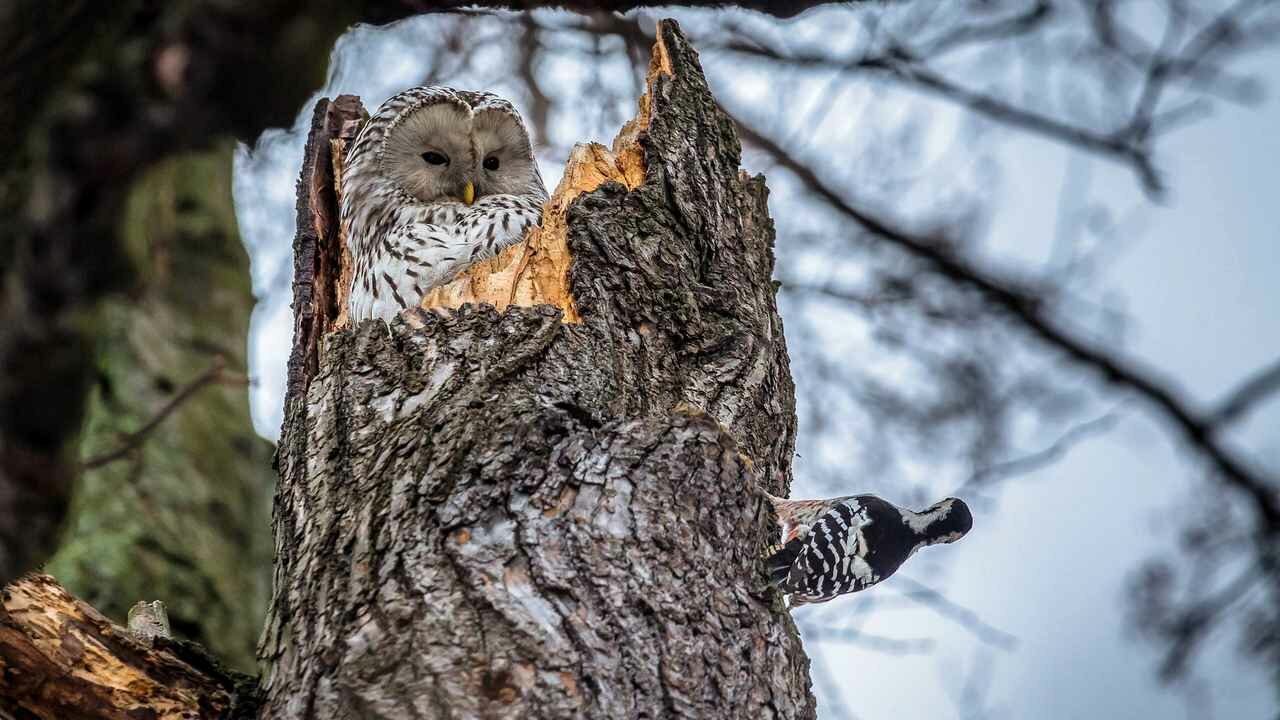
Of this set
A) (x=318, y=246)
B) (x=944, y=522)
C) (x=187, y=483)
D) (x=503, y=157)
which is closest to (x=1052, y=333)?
(x=944, y=522)

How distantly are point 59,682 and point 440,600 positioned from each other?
2.39 ft

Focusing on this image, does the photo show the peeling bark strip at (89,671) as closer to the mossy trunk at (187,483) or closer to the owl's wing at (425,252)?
the owl's wing at (425,252)

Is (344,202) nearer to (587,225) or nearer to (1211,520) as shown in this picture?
(587,225)

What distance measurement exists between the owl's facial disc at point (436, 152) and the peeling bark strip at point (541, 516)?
1.25m

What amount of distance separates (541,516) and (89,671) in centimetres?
85

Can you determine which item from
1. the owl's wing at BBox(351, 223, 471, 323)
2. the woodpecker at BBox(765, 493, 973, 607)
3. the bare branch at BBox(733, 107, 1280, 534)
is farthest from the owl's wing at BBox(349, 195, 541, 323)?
the bare branch at BBox(733, 107, 1280, 534)

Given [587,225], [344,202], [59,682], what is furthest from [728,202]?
[59,682]

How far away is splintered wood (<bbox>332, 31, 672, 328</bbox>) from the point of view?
2459 mm

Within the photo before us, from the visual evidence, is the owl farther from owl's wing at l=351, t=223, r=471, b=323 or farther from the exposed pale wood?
the exposed pale wood

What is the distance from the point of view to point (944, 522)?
10.8ft

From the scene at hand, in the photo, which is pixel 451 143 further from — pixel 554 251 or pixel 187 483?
pixel 187 483

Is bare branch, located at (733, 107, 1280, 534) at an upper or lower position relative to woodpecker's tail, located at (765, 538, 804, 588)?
upper

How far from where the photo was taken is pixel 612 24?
15.6ft

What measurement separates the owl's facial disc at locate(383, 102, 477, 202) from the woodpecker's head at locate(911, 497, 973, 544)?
1768 mm
